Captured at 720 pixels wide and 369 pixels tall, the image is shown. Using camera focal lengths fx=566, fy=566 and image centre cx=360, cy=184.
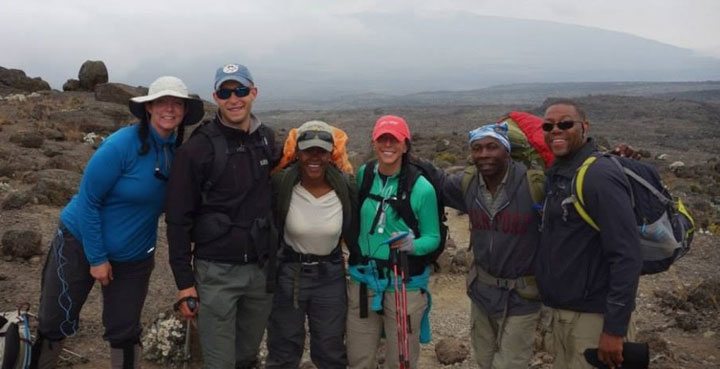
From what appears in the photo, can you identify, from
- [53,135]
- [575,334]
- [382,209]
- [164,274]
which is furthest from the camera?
[53,135]

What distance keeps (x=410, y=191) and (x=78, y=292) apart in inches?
95.9

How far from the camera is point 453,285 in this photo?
873 centimetres

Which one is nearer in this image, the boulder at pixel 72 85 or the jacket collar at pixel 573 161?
the jacket collar at pixel 573 161

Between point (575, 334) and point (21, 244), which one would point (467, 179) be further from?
point (21, 244)

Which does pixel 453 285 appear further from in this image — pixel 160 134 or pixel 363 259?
pixel 160 134

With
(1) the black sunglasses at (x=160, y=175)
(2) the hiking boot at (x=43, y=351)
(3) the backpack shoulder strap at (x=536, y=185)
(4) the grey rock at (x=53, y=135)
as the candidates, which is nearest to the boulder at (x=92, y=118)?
(4) the grey rock at (x=53, y=135)

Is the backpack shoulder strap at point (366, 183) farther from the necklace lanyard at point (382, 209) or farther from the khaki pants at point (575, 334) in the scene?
the khaki pants at point (575, 334)

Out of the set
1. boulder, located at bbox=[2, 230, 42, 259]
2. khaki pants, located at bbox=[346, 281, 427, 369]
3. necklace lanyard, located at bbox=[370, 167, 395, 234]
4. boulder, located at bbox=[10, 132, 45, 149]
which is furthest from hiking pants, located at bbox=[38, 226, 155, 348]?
boulder, located at bbox=[10, 132, 45, 149]

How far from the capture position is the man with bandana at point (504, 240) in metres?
3.79

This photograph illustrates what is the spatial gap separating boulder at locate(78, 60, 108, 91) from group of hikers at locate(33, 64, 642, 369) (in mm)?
34631

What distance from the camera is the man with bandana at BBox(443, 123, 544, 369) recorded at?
3.79m

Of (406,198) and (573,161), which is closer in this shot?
(573,161)

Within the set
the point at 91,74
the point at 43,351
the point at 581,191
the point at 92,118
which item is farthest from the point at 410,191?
the point at 91,74

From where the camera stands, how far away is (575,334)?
3.57 meters
